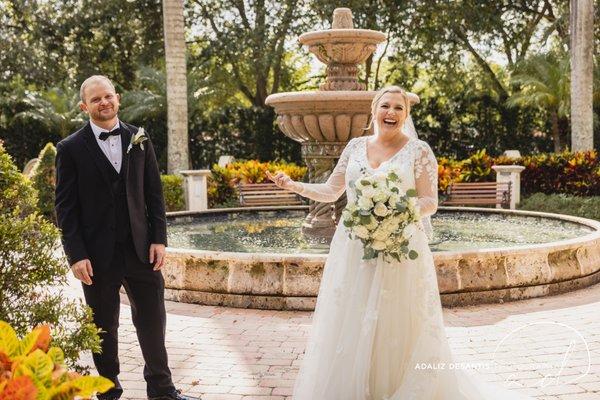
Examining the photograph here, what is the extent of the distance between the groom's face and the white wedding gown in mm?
1456

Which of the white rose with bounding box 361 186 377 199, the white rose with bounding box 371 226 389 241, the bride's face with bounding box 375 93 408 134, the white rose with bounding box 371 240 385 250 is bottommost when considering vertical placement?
the white rose with bounding box 371 240 385 250

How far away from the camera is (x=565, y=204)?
14.4 meters

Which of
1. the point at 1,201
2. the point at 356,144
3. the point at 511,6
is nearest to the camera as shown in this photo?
the point at 1,201

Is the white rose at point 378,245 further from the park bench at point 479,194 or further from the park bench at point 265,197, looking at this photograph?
the park bench at point 479,194

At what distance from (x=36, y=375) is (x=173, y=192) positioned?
1337 cm

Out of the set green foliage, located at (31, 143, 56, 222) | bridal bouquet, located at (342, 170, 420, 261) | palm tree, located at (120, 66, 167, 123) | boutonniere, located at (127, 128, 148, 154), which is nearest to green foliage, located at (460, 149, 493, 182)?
green foliage, located at (31, 143, 56, 222)

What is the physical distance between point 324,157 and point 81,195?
5271 millimetres

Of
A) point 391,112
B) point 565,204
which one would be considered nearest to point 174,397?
point 391,112

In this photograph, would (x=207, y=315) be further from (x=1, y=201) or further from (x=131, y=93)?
(x=131, y=93)

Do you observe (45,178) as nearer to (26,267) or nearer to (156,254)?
(156,254)

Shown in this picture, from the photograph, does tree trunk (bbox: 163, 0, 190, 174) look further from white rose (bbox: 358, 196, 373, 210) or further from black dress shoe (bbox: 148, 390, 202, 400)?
white rose (bbox: 358, 196, 373, 210)

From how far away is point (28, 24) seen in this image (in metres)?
23.3

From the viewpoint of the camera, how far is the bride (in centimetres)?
373

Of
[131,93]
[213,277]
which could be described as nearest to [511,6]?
[131,93]
